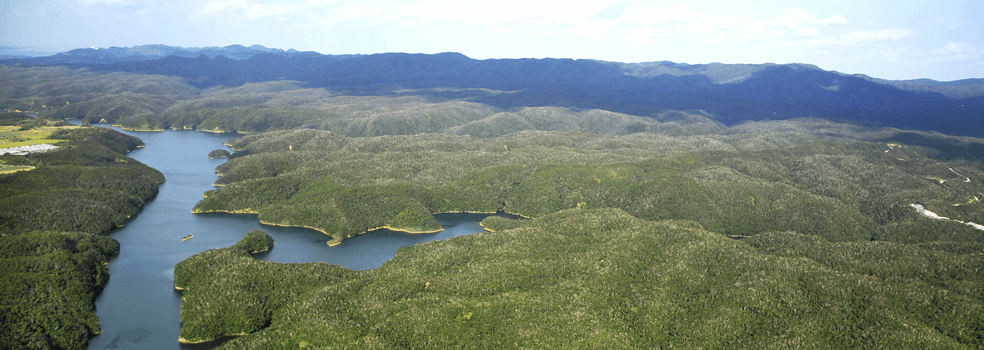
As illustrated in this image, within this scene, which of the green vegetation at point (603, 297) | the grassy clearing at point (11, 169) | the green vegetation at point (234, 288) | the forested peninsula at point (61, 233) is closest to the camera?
the green vegetation at point (603, 297)

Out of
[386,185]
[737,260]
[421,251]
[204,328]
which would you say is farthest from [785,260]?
[386,185]

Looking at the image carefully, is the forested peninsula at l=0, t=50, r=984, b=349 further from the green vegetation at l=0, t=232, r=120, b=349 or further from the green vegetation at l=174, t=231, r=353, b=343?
the green vegetation at l=0, t=232, r=120, b=349

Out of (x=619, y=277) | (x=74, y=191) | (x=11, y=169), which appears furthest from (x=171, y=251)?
(x=619, y=277)

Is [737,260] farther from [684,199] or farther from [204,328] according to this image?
[204,328]

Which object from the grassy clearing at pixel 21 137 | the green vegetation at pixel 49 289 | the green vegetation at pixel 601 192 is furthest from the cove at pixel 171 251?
the grassy clearing at pixel 21 137

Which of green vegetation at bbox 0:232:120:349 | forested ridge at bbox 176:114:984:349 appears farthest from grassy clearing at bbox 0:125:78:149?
green vegetation at bbox 0:232:120:349

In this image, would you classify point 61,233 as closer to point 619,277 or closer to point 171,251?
point 171,251

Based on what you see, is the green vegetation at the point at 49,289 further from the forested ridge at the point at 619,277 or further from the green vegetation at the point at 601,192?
the green vegetation at the point at 601,192
